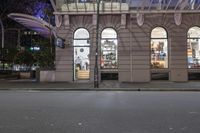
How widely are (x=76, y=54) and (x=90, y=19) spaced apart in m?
3.19

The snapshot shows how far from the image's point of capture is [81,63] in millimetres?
32438

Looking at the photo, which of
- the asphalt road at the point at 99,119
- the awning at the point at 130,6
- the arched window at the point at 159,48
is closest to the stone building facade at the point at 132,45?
the arched window at the point at 159,48

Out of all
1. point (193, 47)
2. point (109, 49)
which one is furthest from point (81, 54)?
point (193, 47)

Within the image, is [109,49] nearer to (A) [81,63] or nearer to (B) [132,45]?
(B) [132,45]

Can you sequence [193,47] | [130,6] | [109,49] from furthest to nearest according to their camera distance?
[109,49], [193,47], [130,6]

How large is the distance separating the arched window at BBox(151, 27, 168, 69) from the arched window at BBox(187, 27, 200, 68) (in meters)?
1.89

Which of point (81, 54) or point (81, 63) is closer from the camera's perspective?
point (81, 54)

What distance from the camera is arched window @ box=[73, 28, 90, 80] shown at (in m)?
32.2

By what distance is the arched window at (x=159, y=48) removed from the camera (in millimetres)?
31734

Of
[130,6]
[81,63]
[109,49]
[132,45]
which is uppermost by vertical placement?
[130,6]

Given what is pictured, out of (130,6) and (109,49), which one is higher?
(130,6)

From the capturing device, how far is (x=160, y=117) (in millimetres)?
10781

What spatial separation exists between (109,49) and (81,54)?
2.42m

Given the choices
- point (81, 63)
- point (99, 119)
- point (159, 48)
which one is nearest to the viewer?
point (99, 119)
